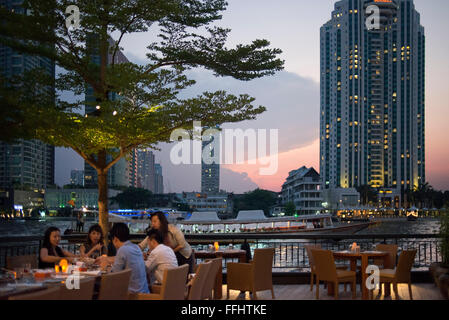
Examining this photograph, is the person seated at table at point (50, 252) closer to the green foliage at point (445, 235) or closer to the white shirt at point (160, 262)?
the white shirt at point (160, 262)

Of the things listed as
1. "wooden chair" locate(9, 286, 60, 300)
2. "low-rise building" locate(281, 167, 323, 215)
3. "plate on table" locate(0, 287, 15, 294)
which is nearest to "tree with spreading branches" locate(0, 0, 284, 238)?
"plate on table" locate(0, 287, 15, 294)

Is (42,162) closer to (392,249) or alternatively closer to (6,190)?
(6,190)

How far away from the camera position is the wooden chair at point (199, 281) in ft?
19.7

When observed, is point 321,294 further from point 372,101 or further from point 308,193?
point 372,101

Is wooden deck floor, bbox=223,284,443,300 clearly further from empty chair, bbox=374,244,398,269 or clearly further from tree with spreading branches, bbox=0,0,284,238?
tree with spreading branches, bbox=0,0,284,238

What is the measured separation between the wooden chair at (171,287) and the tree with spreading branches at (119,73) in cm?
570

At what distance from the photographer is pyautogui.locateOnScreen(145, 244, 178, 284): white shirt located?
6180mm

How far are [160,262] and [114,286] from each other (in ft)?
4.65

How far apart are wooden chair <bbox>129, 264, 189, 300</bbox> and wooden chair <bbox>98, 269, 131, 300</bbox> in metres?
0.48

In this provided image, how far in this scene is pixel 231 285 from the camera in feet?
28.8

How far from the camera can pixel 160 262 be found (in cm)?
620

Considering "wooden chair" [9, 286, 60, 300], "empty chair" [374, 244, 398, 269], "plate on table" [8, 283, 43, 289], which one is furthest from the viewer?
"empty chair" [374, 244, 398, 269]

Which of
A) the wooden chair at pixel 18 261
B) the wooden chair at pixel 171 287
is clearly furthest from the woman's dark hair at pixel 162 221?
the wooden chair at pixel 18 261
